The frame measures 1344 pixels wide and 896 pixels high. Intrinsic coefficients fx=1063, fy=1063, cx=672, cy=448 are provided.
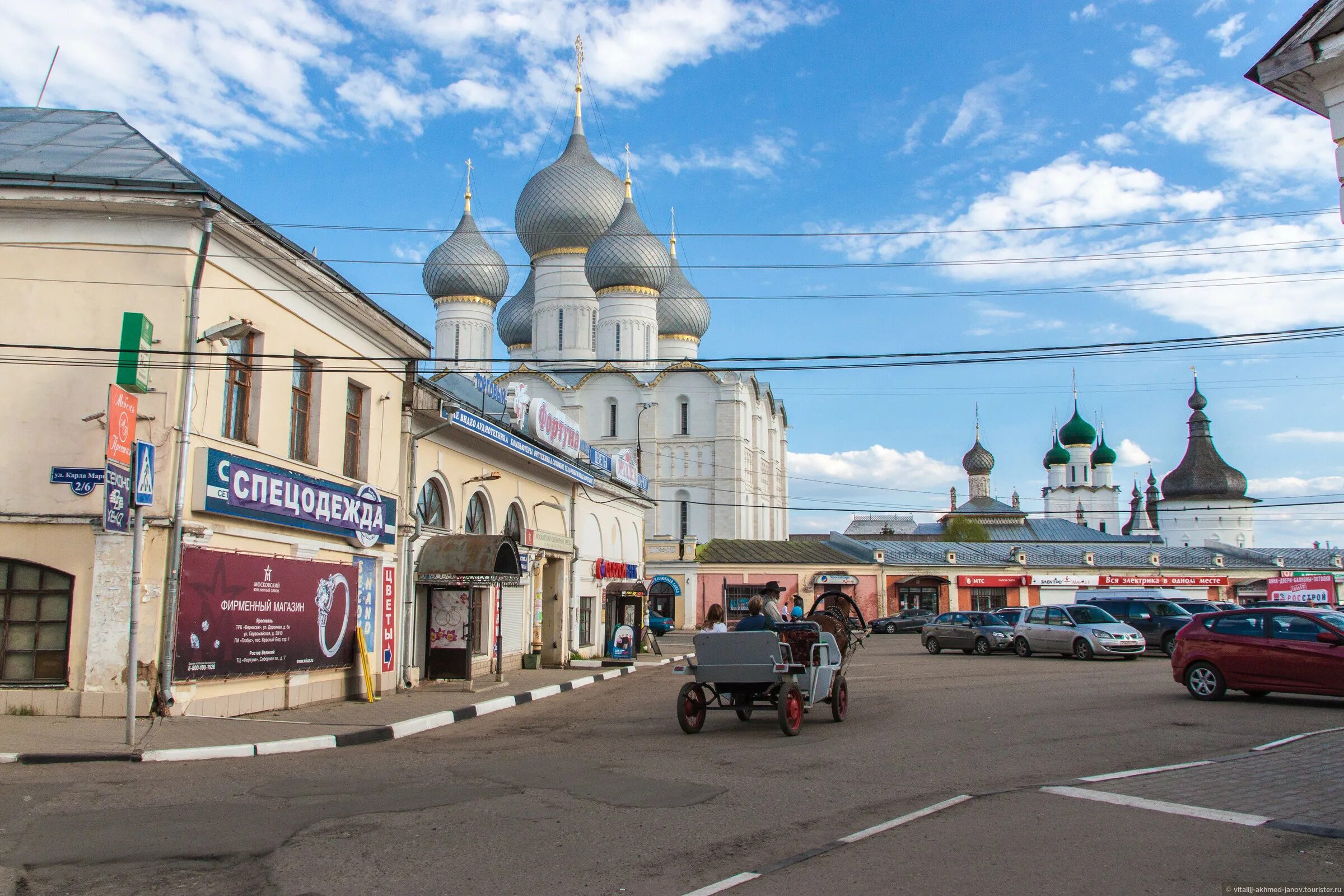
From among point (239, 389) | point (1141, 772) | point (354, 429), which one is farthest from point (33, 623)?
point (1141, 772)

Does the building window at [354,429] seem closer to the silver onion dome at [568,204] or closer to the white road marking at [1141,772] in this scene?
the white road marking at [1141,772]

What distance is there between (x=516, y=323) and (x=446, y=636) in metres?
47.3

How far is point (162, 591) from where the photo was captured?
39.3ft

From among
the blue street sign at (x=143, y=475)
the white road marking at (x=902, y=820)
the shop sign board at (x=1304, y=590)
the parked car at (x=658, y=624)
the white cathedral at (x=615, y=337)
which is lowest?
the white road marking at (x=902, y=820)

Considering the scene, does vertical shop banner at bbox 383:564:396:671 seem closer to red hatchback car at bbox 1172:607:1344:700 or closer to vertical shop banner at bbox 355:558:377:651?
vertical shop banner at bbox 355:558:377:651

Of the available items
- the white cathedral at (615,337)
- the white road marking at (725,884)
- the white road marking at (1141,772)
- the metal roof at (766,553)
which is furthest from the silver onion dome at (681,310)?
the white road marking at (725,884)

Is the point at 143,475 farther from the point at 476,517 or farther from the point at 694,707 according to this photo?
the point at 476,517

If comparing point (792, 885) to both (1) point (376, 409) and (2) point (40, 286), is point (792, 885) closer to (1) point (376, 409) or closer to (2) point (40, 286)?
(2) point (40, 286)

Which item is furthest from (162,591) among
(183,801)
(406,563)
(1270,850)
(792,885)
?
(1270,850)

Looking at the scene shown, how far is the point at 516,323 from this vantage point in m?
64.4

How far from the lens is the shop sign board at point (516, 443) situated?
18.5m

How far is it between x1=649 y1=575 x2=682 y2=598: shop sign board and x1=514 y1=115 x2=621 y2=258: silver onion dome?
62.8 ft

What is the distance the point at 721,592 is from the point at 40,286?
4165 cm

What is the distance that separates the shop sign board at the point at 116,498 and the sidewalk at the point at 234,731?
2.10m
